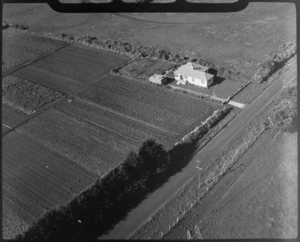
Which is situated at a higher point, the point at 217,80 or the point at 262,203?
the point at 217,80

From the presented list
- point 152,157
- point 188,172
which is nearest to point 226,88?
point 188,172

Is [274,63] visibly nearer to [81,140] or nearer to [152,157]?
[152,157]

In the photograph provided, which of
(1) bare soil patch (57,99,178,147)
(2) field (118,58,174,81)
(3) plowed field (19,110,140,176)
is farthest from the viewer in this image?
(2) field (118,58,174,81)

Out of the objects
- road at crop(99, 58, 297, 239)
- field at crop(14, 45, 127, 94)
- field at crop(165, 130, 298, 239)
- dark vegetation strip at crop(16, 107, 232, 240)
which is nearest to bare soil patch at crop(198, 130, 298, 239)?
field at crop(165, 130, 298, 239)

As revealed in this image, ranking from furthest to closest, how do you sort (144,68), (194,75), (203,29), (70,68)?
(203,29) → (70,68) → (144,68) → (194,75)

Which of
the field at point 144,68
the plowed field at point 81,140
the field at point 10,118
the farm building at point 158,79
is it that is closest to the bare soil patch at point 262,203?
the plowed field at point 81,140

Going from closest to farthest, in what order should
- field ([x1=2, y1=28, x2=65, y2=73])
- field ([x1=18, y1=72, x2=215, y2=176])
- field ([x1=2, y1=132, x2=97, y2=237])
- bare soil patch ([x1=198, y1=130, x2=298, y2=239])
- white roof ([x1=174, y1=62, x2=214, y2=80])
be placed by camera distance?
bare soil patch ([x1=198, y1=130, x2=298, y2=239]), field ([x1=2, y1=132, x2=97, y2=237]), field ([x1=18, y1=72, x2=215, y2=176]), white roof ([x1=174, y1=62, x2=214, y2=80]), field ([x1=2, y1=28, x2=65, y2=73])

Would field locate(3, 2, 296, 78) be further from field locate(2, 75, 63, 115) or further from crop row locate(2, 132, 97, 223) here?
crop row locate(2, 132, 97, 223)
